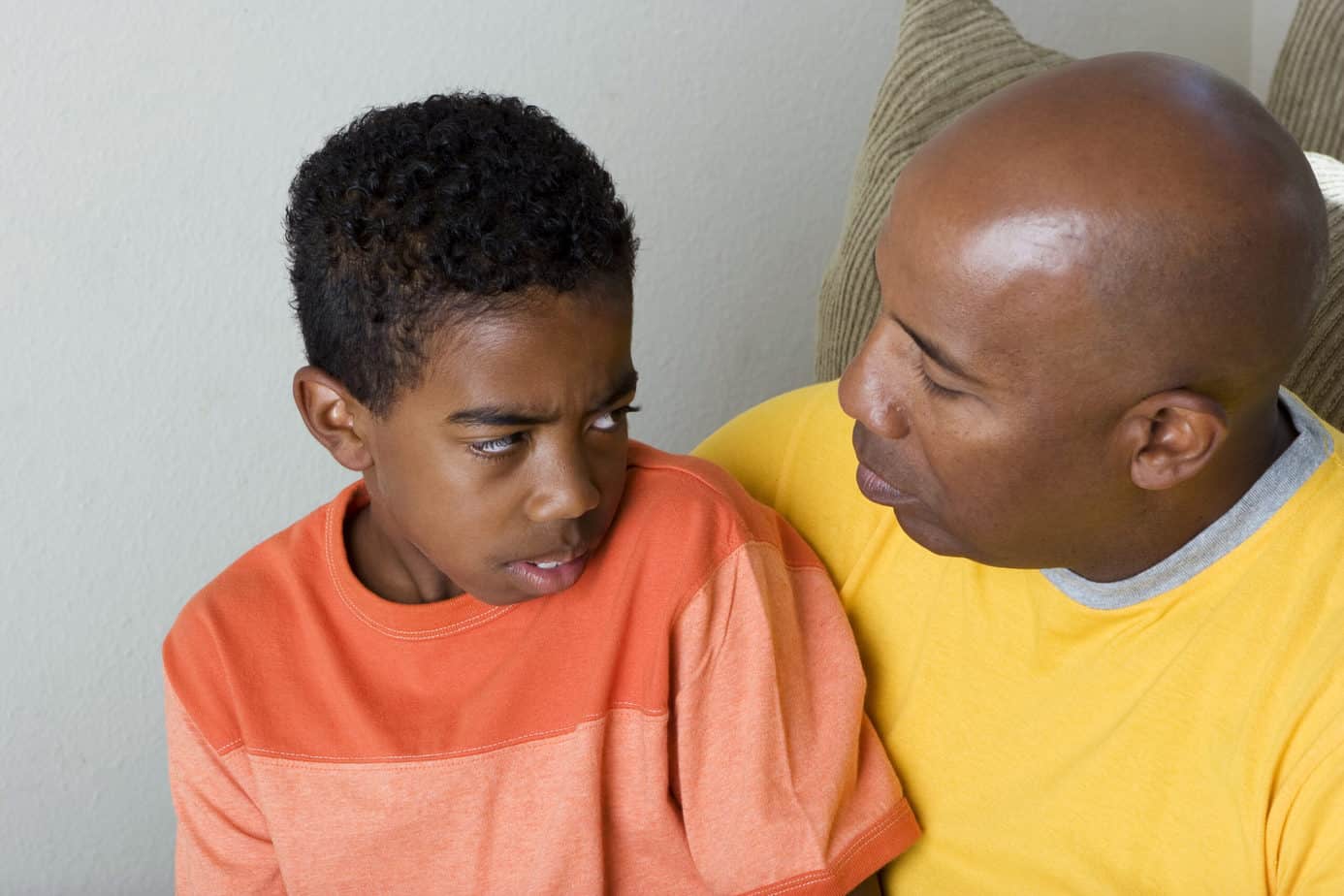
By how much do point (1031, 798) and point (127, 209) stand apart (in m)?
1.09

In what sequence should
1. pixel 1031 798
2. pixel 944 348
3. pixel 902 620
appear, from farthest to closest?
pixel 902 620, pixel 1031 798, pixel 944 348

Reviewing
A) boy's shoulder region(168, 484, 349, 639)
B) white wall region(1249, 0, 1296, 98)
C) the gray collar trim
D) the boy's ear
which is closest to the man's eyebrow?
the gray collar trim

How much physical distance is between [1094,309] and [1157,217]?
0.23ft

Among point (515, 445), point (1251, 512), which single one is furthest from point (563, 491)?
point (1251, 512)

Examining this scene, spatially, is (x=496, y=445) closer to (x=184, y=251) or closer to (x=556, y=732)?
(x=556, y=732)

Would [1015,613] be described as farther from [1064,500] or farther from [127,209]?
[127,209]

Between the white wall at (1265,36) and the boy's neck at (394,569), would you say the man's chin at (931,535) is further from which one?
the white wall at (1265,36)

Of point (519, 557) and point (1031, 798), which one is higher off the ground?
point (519, 557)

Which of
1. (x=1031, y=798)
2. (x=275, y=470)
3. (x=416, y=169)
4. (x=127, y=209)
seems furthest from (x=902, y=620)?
(x=127, y=209)

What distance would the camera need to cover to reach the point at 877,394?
1.01m

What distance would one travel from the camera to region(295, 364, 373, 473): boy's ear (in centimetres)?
112

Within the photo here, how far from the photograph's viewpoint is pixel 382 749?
1160mm

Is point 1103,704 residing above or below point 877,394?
below

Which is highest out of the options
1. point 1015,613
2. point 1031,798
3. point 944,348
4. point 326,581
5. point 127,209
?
point 127,209
